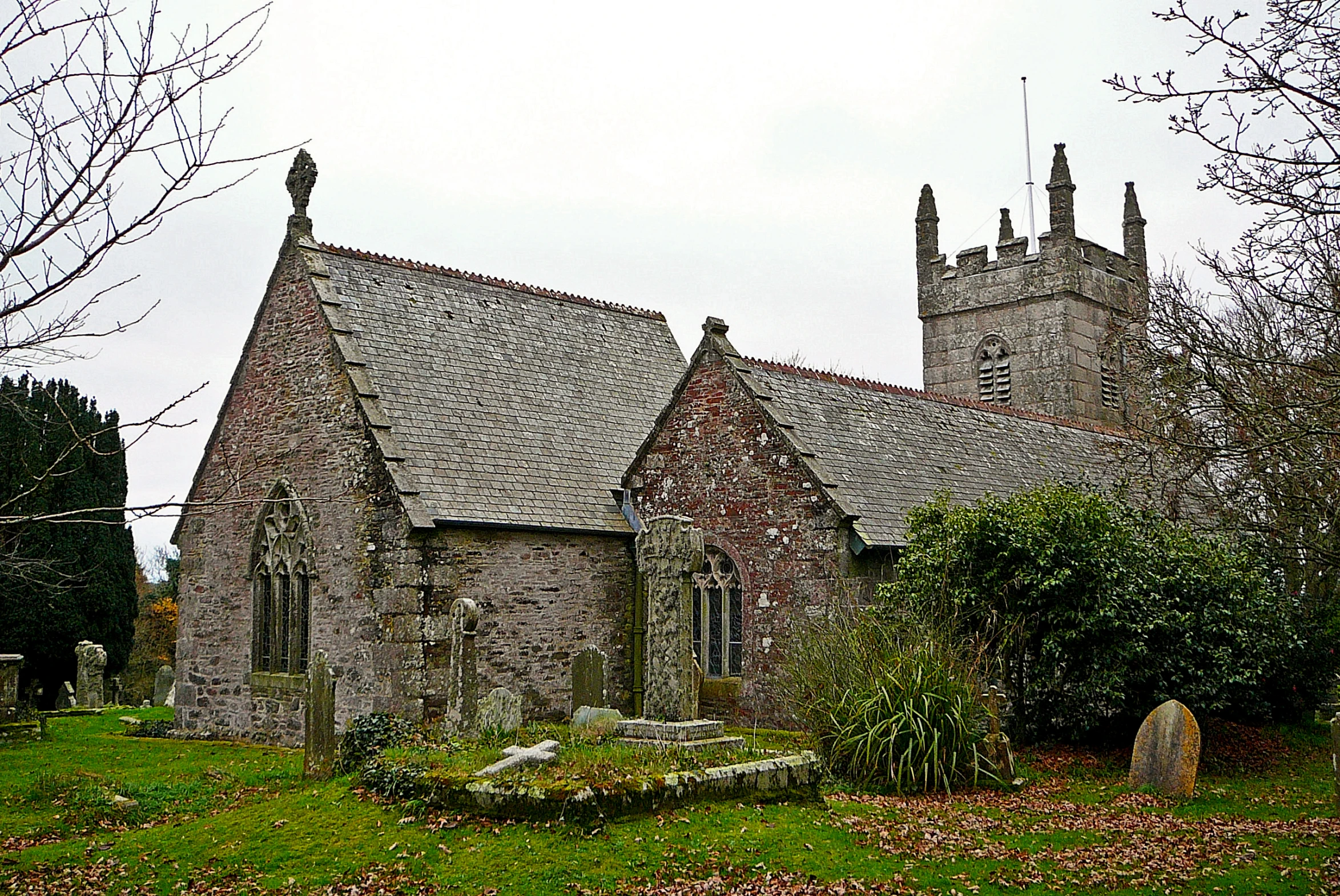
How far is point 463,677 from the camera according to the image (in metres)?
15.0

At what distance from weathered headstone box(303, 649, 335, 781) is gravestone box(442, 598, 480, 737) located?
1456 millimetres

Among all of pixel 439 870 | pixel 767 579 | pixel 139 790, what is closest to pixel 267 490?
pixel 139 790

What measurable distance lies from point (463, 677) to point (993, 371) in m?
25.9

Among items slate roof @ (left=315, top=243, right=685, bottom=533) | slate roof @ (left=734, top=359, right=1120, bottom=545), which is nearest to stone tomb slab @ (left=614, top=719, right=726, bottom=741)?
slate roof @ (left=734, top=359, right=1120, bottom=545)

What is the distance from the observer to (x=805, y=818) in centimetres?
1102

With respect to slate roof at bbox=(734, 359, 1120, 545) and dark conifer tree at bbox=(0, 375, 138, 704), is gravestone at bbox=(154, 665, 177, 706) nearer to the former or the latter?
dark conifer tree at bbox=(0, 375, 138, 704)

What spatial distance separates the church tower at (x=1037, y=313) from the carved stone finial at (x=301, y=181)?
20.8 m

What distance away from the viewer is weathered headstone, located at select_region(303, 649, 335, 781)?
14.7 metres

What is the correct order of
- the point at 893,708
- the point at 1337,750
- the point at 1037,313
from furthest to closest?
the point at 1037,313 < the point at 893,708 < the point at 1337,750

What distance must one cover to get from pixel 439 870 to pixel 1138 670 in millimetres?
10666

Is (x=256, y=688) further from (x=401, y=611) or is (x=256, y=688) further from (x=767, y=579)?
(x=767, y=579)

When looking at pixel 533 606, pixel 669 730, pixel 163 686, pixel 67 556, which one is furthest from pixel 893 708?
pixel 67 556

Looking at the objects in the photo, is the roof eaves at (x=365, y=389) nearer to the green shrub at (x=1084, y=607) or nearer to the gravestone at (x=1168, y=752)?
the green shrub at (x=1084, y=607)

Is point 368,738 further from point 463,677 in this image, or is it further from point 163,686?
point 163,686
